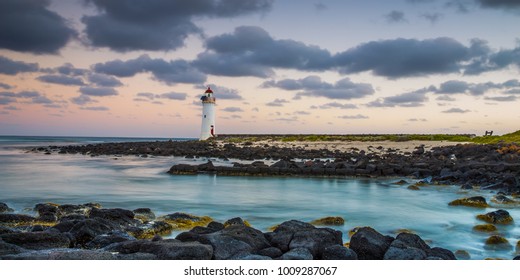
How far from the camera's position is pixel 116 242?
4387mm

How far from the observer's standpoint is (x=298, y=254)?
150 inches

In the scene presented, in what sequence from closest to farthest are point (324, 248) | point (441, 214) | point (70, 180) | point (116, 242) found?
→ 1. point (324, 248)
2. point (116, 242)
3. point (441, 214)
4. point (70, 180)

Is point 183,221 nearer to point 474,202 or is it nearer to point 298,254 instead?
point 298,254

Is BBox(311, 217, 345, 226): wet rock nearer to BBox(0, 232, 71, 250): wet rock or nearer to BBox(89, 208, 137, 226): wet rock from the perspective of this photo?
BBox(89, 208, 137, 226): wet rock

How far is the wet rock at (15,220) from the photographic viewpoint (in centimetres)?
600

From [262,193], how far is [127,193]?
3176mm

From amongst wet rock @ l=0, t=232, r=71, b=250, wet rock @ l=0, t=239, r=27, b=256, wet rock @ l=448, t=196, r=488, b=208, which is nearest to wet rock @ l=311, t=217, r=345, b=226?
wet rock @ l=448, t=196, r=488, b=208

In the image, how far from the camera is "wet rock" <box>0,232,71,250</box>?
421 cm

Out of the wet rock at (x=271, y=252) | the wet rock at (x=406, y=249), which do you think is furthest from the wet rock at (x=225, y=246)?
the wet rock at (x=406, y=249)

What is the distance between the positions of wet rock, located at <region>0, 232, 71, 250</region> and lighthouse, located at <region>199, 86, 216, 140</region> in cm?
3449
